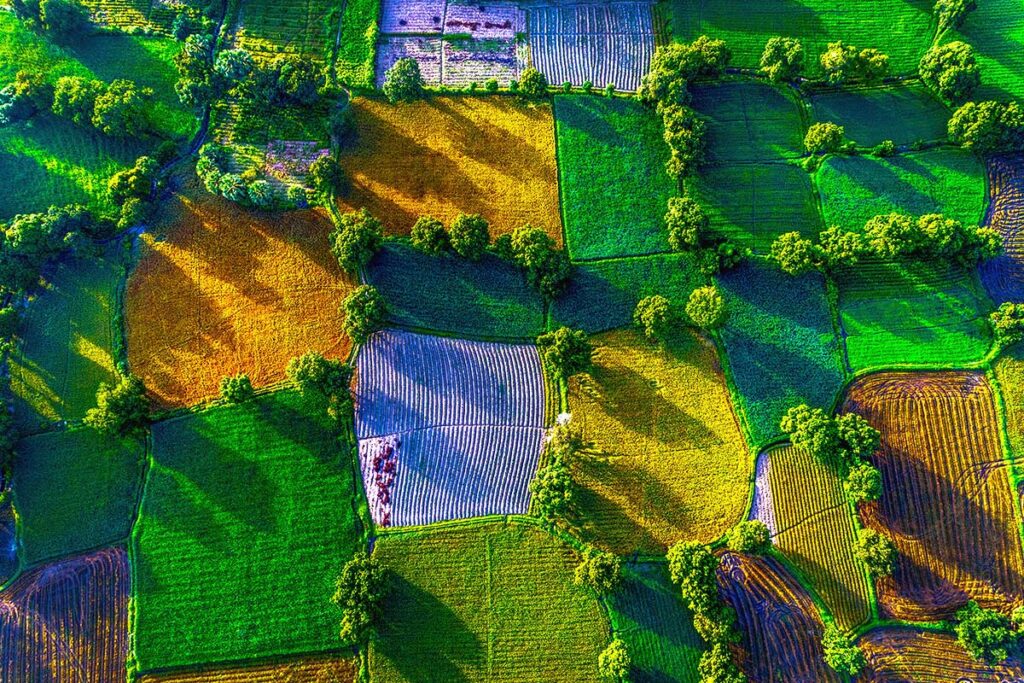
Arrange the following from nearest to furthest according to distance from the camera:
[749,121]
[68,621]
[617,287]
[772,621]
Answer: [772,621] → [68,621] → [617,287] → [749,121]

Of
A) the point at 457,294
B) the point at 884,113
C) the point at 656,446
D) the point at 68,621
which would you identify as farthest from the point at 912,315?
the point at 68,621

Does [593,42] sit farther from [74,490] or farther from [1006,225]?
[74,490]

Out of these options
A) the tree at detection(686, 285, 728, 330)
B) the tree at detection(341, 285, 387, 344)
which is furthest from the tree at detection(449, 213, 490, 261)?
the tree at detection(686, 285, 728, 330)

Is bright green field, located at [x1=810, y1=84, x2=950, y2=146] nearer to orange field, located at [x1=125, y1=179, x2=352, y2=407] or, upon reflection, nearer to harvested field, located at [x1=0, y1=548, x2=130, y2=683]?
orange field, located at [x1=125, y1=179, x2=352, y2=407]

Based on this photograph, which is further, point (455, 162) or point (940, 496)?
point (455, 162)

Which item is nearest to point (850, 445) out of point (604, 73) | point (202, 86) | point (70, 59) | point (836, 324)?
point (836, 324)

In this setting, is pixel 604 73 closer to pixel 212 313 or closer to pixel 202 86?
pixel 202 86

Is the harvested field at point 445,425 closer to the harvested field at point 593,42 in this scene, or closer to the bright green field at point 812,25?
the harvested field at point 593,42
